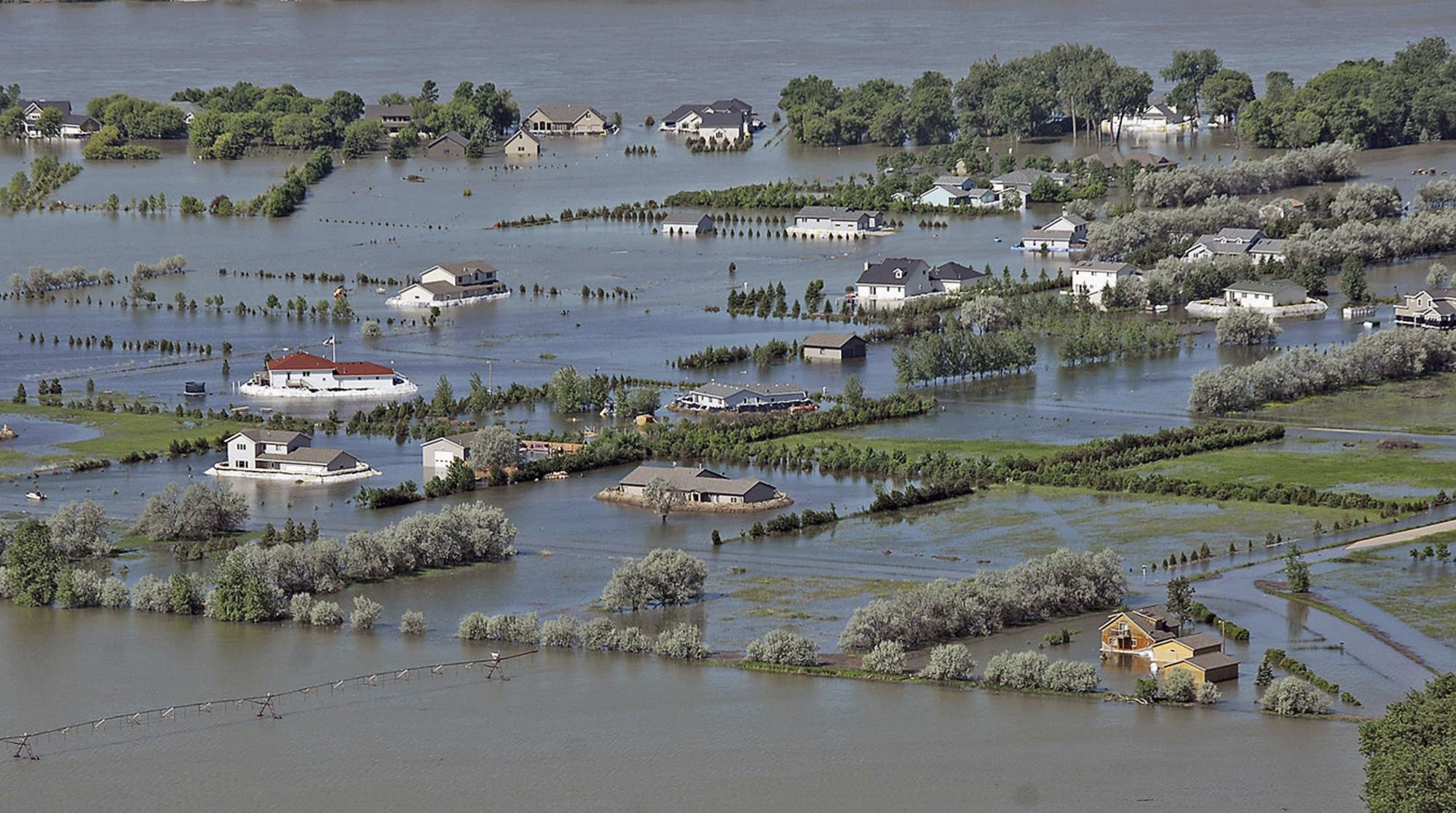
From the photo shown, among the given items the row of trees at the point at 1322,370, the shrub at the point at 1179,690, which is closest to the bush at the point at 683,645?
the shrub at the point at 1179,690

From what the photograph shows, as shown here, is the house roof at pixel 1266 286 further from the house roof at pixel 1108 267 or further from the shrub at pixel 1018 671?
the shrub at pixel 1018 671

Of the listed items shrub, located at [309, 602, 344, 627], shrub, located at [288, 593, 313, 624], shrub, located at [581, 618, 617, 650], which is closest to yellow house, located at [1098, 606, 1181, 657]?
shrub, located at [581, 618, 617, 650]

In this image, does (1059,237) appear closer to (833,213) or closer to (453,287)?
(833,213)

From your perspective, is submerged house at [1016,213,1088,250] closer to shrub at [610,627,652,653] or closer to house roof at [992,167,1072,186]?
house roof at [992,167,1072,186]

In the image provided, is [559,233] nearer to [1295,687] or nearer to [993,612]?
[993,612]

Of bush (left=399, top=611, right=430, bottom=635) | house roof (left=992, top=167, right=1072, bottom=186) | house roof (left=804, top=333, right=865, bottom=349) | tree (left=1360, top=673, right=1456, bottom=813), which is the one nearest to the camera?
tree (left=1360, top=673, right=1456, bottom=813)

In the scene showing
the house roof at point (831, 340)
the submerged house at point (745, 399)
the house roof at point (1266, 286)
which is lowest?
the submerged house at point (745, 399)

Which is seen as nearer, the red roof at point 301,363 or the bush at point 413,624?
the bush at point 413,624
